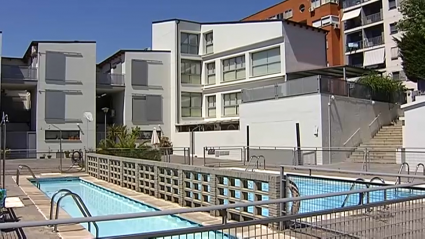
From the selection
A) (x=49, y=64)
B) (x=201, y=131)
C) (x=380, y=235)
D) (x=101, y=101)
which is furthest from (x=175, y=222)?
(x=101, y=101)

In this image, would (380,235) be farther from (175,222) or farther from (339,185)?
(175,222)

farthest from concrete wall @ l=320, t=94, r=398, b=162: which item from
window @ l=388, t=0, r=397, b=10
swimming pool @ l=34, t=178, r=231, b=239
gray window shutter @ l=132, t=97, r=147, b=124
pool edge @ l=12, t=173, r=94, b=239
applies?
window @ l=388, t=0, r=397, b=10

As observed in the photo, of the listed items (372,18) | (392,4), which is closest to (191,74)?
(372,18)

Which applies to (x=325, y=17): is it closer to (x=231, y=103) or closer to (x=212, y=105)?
(x=212, y=105)

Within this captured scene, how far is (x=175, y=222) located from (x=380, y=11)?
41.8 m

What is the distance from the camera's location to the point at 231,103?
113ft

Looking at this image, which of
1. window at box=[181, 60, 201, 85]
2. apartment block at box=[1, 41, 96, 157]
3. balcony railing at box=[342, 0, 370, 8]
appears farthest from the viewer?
balcony railing at box=[342, 0, 370, 8]

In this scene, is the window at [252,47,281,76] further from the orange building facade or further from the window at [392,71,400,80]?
the orange building facade

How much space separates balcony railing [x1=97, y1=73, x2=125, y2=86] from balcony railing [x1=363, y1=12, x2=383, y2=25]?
89.4ft

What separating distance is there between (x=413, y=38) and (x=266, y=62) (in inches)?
399

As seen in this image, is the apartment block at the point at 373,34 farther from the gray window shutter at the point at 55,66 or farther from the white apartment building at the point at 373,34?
the gray window shutter at the point at 55,66

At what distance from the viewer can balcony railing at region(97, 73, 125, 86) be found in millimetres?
35312

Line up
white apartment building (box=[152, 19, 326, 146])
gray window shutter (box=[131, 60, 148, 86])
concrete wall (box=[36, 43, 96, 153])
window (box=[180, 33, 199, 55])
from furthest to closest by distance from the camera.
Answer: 1. window (box=[180, 33, 199, 55])
2. gray window shutter (box=[131, 60, 148, 86])
3. concrete wall (box=[36, 43, 96, 153])
4. white apartment building (box=[152, 19, 326, 146])

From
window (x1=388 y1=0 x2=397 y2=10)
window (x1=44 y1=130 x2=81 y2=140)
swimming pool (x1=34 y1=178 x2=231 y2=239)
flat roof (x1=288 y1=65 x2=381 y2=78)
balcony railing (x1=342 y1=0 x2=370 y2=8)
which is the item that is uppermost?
balcony railing (x1=342 y1=0 x2=370 y2=8)
